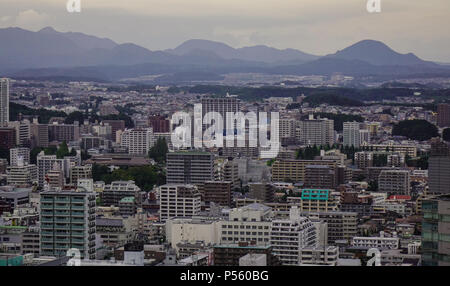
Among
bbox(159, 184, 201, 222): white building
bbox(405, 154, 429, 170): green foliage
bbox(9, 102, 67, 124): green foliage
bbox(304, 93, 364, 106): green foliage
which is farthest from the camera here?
bbox(304, 93, 364, 106): green foliage

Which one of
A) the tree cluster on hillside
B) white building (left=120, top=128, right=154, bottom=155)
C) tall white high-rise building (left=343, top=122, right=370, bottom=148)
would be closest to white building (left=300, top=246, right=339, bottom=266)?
the tree cluster on hillside

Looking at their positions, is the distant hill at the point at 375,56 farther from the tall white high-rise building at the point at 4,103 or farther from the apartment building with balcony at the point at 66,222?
the tall white high-rise building at the point at 4,103

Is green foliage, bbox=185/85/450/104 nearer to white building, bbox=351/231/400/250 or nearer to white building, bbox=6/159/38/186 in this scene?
white building, bbox=6/159/38/186

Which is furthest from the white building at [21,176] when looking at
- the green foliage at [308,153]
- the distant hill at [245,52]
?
the green foliage at [308,153]

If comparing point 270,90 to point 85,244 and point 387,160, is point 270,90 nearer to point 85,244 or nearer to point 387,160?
point 387,160

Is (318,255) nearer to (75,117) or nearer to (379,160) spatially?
(379,160)

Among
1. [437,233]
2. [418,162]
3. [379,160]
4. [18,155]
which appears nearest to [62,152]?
[18,155]
